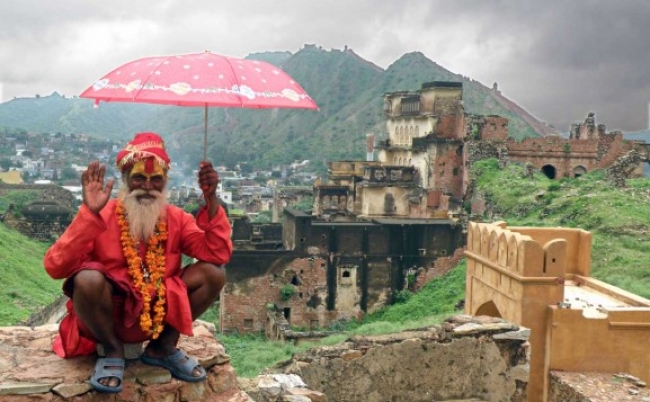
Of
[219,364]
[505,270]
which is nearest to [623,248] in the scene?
[505,270]

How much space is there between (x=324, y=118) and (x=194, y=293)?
95.2 metres

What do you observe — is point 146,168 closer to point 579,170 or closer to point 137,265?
point 137,265

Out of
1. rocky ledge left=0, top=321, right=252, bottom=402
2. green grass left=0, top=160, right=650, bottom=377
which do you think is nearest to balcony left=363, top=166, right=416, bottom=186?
green grass left=0, top=160, right=650, bottom=377

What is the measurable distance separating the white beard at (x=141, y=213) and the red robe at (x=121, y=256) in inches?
4.6

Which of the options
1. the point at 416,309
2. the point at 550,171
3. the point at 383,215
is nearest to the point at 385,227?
the point at 416,309

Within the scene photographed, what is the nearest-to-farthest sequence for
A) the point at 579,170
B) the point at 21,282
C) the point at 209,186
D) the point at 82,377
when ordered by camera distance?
the point at 82,377, the point at 209,186, the point at 21,282, the point at 579,170

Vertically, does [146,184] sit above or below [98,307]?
above

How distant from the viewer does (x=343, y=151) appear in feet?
282

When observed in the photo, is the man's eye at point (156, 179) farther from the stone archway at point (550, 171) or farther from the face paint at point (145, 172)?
the stone archway at point (550, 171)

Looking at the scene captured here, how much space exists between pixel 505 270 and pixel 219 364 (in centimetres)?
583

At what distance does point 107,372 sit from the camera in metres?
4.84

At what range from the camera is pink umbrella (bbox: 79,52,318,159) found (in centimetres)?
503

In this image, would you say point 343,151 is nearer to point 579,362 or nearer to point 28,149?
point 28,149

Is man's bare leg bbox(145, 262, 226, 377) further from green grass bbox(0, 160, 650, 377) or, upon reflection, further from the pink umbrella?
green grass bbox(0, 160, 650, 377)
